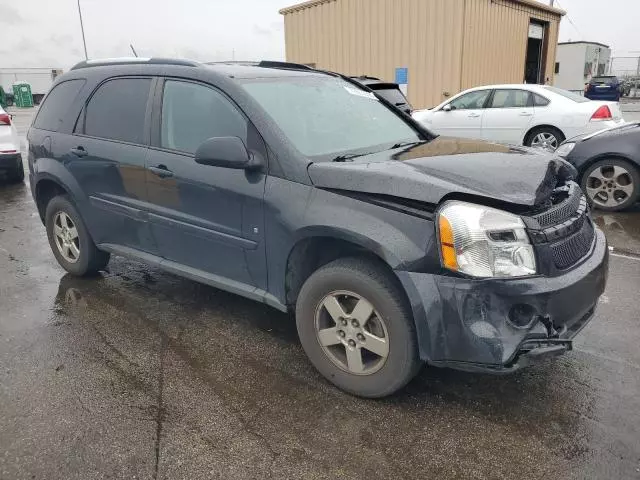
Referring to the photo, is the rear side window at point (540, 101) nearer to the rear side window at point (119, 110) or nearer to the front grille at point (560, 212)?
the front grille at point (560, 212)

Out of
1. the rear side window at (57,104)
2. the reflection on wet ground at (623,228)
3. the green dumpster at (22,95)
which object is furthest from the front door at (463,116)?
the green dumpster at (22,95)

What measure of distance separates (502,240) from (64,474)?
2.12 metres

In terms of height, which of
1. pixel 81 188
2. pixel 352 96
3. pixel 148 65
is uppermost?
pixel 148 65

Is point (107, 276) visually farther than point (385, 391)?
Yes

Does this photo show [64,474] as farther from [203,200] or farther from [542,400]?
[542,400]

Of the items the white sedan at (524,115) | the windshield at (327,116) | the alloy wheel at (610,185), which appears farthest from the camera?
the white sedan at (524,115)

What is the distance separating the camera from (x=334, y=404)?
2732 millimetres

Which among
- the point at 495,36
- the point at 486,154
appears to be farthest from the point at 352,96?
the point at 495,36

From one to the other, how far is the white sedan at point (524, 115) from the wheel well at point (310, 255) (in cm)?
697

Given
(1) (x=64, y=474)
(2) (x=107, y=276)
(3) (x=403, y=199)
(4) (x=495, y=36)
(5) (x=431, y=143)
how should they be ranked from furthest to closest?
1. (4) (x=495, y=36)
2. (2) (x=107, y=276)
3. (5) (x=431, y=143)
4. (3) (x=403, y=199)
5. (1) (x=64, y=474)

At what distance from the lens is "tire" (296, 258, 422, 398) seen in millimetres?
2525

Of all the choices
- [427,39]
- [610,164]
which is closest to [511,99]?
Answer: [427,39]

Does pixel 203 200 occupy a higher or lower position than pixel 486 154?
lower

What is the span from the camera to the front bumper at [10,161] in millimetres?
8805
